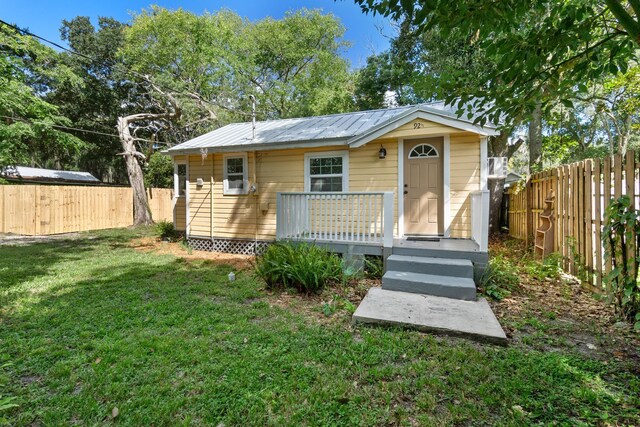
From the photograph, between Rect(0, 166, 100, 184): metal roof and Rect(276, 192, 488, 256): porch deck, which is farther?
Rect(0, 166, 100, 184): metal roof

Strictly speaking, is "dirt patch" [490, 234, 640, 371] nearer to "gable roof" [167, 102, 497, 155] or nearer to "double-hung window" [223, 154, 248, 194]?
"gable roof" [167, 102, 497, 155]

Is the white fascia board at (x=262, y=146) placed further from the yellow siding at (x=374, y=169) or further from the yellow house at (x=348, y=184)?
the yellow siding at (x=374, y=169)

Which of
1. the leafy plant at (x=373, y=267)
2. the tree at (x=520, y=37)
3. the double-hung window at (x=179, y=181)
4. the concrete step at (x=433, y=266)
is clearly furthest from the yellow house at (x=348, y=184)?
the tree at (x=520, y=37)

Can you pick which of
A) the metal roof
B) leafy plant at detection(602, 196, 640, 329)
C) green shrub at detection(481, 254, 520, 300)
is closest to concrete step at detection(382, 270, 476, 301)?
green shrub at detection(481, 254, 520, 300)

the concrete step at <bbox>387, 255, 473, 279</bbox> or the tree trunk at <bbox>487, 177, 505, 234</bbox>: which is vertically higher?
the tree trunk at <bbox>487, 177, 505, 234</bbox>

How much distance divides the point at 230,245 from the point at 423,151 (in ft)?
17.7

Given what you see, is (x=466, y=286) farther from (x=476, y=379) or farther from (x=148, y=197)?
(x=148, y=197)

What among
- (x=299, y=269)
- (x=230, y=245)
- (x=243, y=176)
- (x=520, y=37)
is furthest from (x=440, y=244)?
(x=230, y=245)

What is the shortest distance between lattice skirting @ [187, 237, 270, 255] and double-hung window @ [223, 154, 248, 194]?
1.34 meters

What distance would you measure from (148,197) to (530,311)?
16.6m

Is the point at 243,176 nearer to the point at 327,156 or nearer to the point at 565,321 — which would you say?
the point at 327,156

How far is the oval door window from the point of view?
6.66m

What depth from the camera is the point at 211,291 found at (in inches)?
190

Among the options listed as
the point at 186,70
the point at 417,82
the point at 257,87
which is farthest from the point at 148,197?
the point at 417,82
